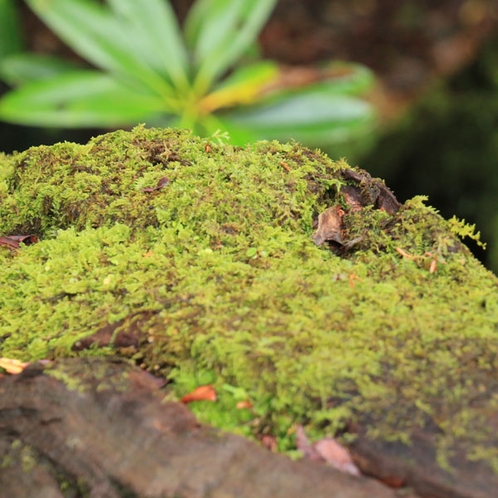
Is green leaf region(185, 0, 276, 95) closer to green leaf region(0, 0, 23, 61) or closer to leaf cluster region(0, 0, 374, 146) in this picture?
leaf cluster region(0, 0, 374, 146)

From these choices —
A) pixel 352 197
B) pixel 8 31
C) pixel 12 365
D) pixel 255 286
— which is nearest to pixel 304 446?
pixel 255 286

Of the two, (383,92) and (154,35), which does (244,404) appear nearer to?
(154,35)

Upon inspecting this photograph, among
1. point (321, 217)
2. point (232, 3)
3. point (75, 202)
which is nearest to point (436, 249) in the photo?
point (321, 217)

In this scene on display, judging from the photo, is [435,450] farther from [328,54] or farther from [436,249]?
[328,54]

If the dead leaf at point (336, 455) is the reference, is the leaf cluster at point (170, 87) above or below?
above

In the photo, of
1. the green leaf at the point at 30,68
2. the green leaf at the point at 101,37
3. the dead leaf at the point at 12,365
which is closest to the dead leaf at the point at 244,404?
the dead leaf at the point at 12,365

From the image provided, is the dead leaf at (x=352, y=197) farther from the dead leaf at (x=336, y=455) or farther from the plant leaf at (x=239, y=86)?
the plant leaf at (x=239, y=86)
